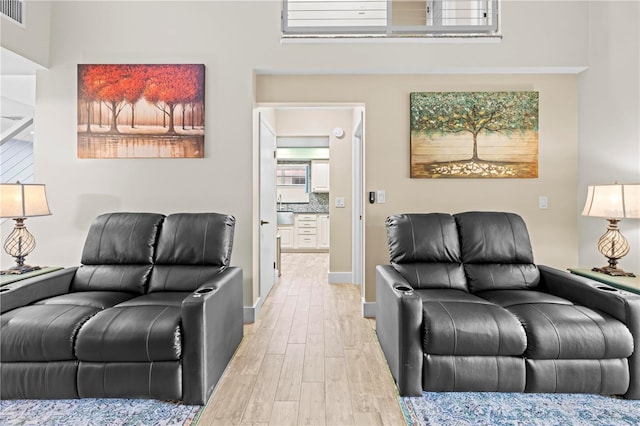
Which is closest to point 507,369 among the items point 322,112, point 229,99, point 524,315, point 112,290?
point 524,315

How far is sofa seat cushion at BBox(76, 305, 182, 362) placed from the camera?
194 cm

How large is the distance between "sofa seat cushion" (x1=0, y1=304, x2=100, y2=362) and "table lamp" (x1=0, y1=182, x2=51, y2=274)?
840mm

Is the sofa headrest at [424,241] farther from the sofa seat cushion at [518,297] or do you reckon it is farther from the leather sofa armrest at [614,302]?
the leather sofa armrest at [614,302]

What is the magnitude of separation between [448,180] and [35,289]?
3463 millimetres

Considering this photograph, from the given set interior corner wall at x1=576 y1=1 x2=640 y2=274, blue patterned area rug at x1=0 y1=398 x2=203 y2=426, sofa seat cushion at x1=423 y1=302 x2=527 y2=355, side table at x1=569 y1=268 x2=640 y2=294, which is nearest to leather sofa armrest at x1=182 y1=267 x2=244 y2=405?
blue patterned area rug at x1=0 y1=398 x2=203 y2=426

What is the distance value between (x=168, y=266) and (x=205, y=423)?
1205 millimetres

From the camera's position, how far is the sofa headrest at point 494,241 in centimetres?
278

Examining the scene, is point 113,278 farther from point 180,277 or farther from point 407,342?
point 407,342

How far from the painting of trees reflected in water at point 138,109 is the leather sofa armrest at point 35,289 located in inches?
51.0

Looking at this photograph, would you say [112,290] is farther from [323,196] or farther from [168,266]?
[323,196]

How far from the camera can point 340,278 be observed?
5199 millimetres

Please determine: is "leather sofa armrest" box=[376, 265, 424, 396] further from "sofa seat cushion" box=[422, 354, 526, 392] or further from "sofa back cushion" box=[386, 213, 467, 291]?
"sofa back cushion" box=[386, 213, 467, 291]

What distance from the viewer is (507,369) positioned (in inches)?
81.4

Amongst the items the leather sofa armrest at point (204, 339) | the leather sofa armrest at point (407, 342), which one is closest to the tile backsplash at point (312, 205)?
the leather sofa armrest at point (204, 339)
